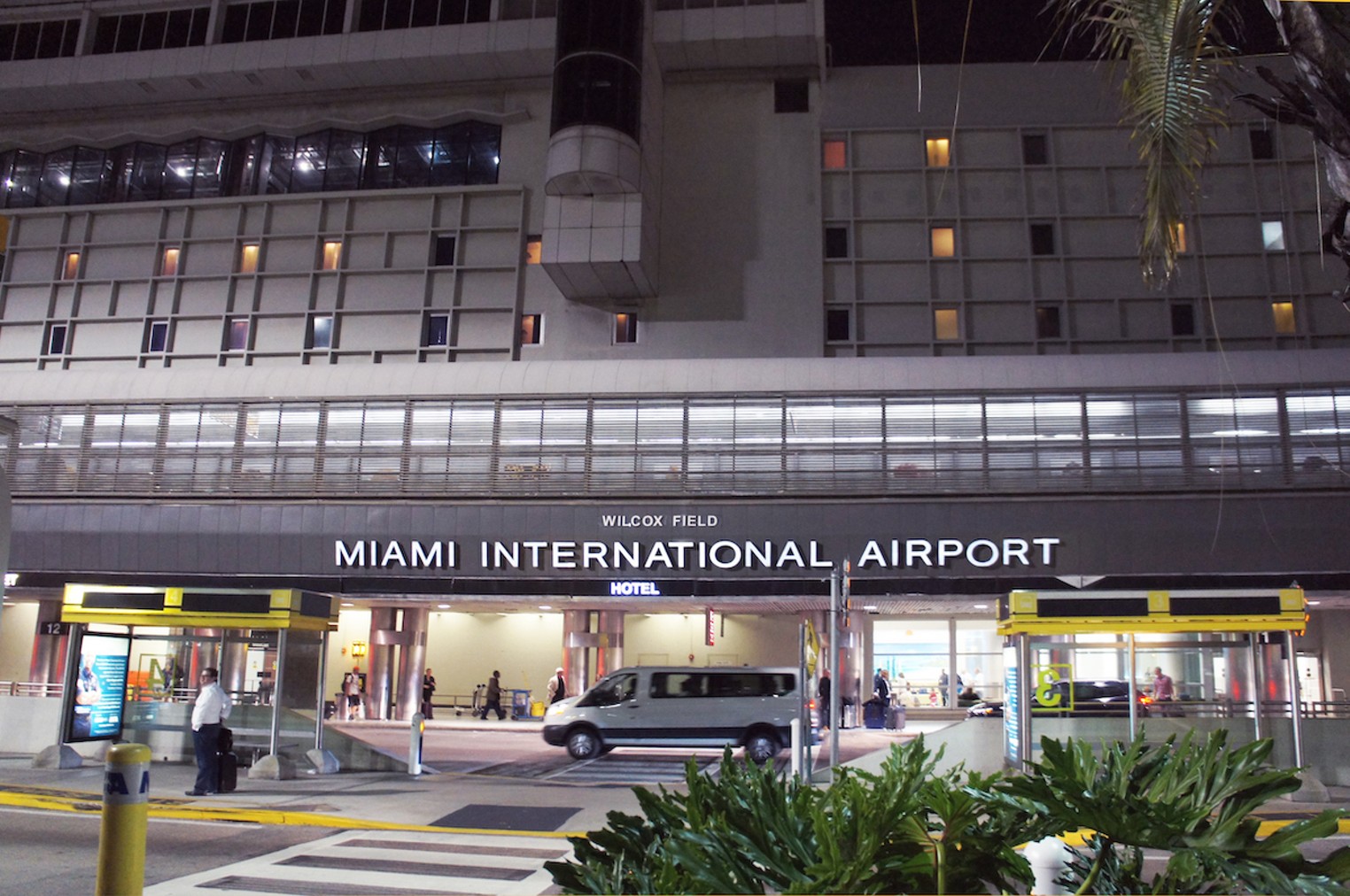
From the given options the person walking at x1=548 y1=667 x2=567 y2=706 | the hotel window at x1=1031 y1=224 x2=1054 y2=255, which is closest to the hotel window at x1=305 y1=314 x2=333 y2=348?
the person walking at x1=548 y1=667 x2=567 y2=706

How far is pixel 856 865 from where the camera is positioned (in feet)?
9.36

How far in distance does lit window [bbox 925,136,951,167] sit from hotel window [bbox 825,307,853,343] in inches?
211

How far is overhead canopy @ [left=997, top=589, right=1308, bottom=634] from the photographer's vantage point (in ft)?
57.0

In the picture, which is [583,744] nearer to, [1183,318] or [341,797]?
[341,797]

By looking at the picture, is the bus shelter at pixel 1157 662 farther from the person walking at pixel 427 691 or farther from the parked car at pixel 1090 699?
the person walking at pixel 427 691

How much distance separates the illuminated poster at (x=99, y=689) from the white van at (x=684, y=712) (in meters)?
8.73

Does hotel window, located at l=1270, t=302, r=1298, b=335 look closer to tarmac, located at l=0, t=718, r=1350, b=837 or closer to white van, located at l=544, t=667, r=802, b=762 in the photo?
tarmac, located at l=0, t=718, r=1350, b=837

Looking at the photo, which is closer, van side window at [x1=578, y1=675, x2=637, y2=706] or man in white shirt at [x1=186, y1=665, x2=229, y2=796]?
man in white shirt at [x1=186, y1=665, x2=229, y2=796]

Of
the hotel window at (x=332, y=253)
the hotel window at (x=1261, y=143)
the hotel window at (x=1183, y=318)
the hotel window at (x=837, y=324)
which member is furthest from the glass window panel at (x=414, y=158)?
the hotel window at (x=1261, y=143)

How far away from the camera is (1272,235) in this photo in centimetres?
3170

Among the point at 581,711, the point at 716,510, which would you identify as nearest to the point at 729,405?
the point at 716,510

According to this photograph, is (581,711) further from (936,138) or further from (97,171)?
(97,171)

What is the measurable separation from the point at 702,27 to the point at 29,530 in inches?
981

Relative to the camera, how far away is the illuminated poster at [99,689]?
18.9 m
